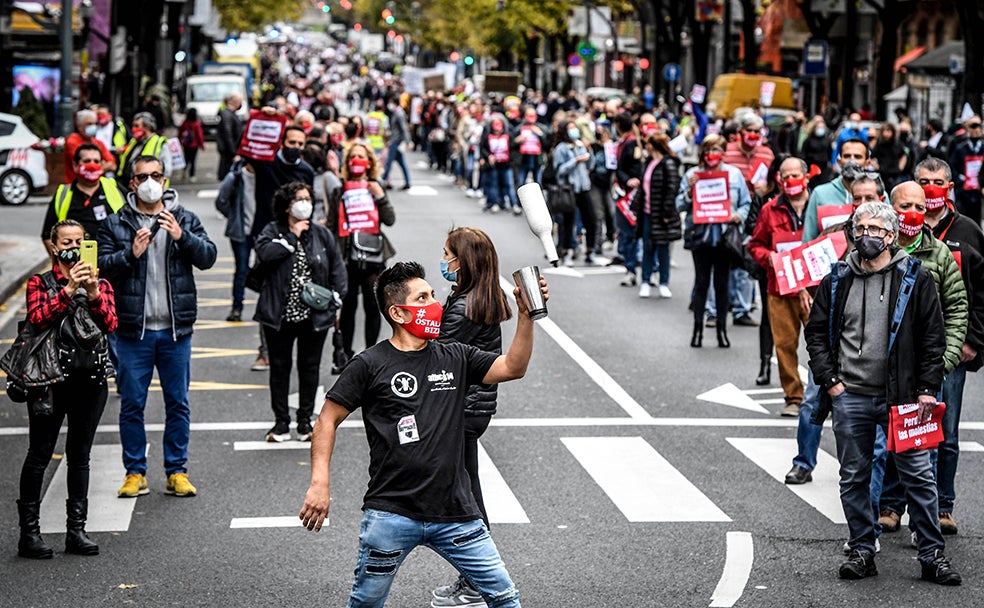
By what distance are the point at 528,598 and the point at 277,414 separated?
3.73m

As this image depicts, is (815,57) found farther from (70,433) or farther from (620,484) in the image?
(70,433)

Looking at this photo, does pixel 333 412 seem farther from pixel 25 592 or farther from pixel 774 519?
pixel 774 519

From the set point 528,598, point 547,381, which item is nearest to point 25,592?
point 528,598

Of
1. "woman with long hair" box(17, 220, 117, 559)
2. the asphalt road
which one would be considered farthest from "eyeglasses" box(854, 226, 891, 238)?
"woman with long hair" box(17, 220, 117, 559)

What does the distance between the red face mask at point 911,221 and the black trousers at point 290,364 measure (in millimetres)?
4090

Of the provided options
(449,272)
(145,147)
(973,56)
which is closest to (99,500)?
(449,272)

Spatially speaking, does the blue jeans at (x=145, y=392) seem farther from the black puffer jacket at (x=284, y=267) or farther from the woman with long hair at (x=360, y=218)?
the woman with long hair at (x=360, y=218)

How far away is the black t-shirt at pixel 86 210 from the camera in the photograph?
11469 millimetres

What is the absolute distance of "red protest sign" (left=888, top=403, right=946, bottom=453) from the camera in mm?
7816

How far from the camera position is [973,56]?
31.6m

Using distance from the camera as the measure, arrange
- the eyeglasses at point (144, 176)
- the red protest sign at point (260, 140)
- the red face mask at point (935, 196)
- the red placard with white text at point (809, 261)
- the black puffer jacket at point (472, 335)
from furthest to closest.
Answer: the red protest sign at point (260, 140)
the red placard with white text at point (809, 261)
the eyeglasses at point (144, 176)
the red face mask at point (935, 196)
the black puffer jacket at point (472, 335)

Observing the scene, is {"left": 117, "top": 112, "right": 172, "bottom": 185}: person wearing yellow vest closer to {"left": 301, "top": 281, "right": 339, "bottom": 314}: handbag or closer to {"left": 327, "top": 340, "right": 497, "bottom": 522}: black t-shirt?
{"left": 301, "top": 281, "right": 339, "bottom": 314}: handbag

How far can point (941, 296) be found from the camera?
27.5 ft

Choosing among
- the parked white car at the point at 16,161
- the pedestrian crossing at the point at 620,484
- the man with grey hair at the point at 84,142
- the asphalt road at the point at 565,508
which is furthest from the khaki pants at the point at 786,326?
the parked white car at the point at 16,161
